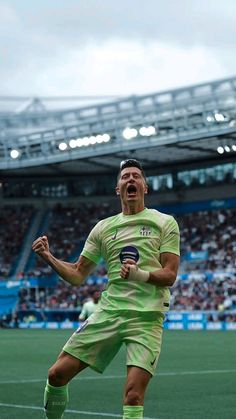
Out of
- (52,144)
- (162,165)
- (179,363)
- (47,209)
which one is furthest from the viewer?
(47,209)

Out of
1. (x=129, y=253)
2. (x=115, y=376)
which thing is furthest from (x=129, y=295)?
(x=115, y=376)

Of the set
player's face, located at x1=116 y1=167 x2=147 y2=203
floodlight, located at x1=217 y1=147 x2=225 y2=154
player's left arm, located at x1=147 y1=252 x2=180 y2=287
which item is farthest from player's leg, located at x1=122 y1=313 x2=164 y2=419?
floodlight, located at x1=217 y1=147 x2=225 y2=154

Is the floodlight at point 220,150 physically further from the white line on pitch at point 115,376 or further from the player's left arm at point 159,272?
the player's left arm at point 159,272

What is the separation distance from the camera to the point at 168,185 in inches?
2408

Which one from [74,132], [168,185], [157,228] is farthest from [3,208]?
[157,228]

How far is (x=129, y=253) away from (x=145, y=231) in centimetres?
22

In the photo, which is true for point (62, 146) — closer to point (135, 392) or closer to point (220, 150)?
point (220, 150)

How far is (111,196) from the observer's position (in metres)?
64.4

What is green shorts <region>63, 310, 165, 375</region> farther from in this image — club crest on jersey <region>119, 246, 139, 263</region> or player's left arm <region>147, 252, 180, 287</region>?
club crest on jersey <region>119, 246, 139, 263</region>

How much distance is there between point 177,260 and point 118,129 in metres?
41.7

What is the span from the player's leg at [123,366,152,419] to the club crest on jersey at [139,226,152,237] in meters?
1.07

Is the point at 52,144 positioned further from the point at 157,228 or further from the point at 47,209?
the point at 157,228

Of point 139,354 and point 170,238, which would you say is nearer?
point 139,354

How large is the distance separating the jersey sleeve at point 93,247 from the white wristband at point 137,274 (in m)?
0.79
